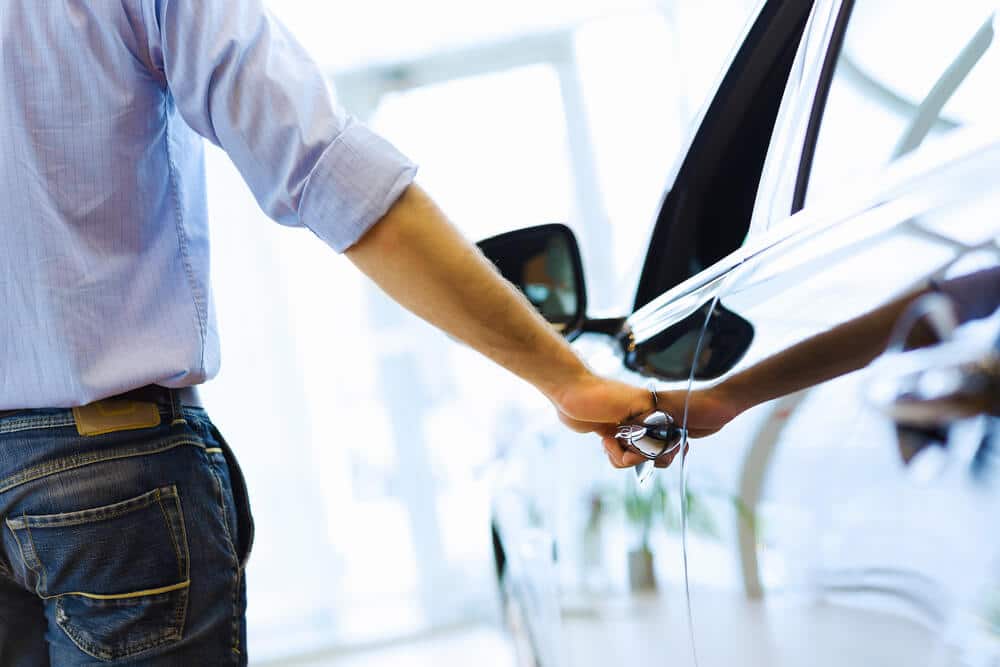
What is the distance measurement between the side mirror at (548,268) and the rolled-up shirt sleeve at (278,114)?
411mm

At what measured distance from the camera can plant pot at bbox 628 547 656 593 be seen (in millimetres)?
876

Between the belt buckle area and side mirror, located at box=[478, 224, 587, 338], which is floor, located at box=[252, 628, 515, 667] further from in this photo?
the belt buckle area

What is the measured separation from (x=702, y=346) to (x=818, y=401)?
22 cm

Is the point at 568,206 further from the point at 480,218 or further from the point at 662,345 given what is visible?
the point at 662,345

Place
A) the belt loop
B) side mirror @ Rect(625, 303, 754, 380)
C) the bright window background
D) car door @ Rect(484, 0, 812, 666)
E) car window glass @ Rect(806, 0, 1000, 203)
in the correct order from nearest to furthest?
1. car window glass @ Rect(806, 0, 1000, 203)
2. side mirror @ Rect(625, 303, 754, 380)
3. the belt loop
4. car door @ Rect(484, 0, 812, 666)
5. the bright window background

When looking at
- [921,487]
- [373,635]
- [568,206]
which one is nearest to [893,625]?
[921,487]

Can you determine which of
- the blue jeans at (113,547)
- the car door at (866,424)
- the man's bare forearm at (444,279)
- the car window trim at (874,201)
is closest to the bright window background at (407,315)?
the blue jeans at (113,547)

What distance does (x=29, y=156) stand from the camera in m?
0.89

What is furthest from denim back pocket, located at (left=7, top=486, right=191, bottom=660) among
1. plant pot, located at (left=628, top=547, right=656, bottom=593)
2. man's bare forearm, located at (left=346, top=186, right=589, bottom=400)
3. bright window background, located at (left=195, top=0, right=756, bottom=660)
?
bright window background, located at (left=195, top=0, right=756, bottom=660)

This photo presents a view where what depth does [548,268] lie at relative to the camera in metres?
1.33

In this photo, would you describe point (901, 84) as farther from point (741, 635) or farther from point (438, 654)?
point (438, 654)

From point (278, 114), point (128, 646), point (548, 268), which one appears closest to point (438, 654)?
point (548, 268)

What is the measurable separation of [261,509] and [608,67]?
262 cm

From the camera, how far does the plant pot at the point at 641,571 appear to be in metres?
0.88
